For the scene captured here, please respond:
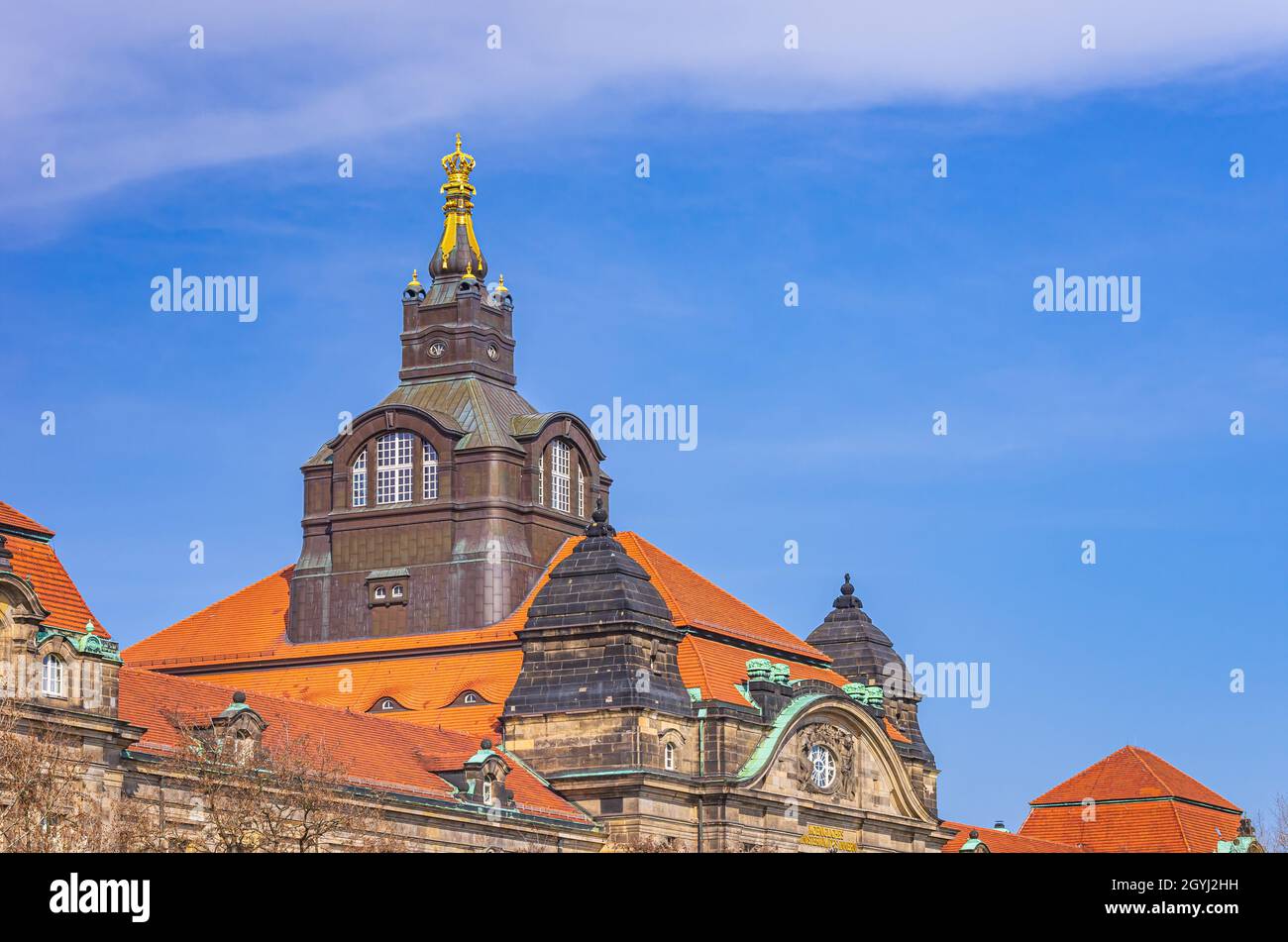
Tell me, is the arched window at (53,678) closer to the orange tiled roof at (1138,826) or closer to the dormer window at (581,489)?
the dormer window at (581,489)

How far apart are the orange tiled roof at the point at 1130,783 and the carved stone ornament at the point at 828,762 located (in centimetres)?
3398

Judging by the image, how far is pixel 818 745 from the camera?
82375 mm

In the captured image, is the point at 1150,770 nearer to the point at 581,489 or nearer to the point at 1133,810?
the point at 1133,810

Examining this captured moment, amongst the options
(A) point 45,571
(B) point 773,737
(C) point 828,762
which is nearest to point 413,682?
(B) point 773,737

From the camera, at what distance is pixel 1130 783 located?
115m

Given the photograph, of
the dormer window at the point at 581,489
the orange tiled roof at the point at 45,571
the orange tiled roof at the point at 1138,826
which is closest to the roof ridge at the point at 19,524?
the orange tiled roof at the point at 45,571

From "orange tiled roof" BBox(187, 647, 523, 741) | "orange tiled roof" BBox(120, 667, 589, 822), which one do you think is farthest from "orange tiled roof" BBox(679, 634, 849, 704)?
"orange tiled roof" BBox(120, 667, 589, 822)

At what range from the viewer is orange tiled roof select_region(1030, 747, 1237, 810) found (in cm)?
11438

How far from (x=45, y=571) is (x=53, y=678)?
4.69 meters

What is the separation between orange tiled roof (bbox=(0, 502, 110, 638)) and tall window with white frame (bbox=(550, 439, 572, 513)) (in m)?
29.0

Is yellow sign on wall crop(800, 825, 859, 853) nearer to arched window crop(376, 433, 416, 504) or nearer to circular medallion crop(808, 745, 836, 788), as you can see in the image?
circular medallion crop(808, 745, 836, 788)

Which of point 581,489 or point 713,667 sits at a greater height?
point 581,489
